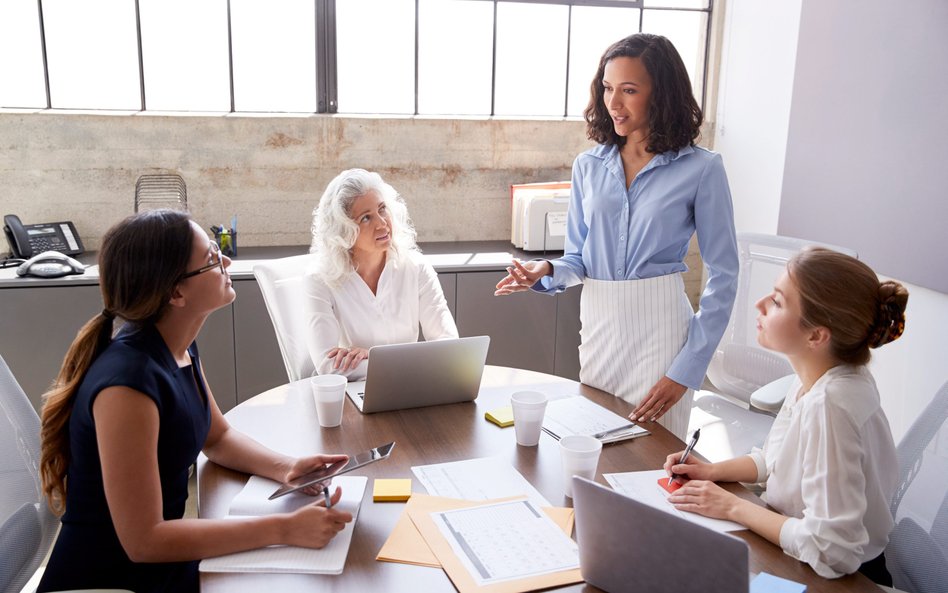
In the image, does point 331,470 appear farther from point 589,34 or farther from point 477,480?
point 589,34

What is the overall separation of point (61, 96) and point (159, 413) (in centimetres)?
302

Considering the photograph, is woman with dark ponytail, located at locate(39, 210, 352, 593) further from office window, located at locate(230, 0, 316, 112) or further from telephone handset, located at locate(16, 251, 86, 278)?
office window, located at locate(230, 0, 316, 112)

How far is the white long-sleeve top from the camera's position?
232cm

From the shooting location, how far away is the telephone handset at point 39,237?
3340mm

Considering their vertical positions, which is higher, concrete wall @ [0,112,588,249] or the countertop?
concrete wall @ [0,112,588,249]

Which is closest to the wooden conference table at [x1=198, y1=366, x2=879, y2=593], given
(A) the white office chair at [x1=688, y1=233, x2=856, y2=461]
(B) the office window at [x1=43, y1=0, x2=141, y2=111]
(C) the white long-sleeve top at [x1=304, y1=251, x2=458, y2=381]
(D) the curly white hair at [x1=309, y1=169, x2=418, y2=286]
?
(C) the white long-sleeve top at [x1=304, y1=251, x2=458, y2=381]

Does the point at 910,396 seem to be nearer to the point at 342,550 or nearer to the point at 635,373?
the point at 635,373

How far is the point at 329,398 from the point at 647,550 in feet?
3.03

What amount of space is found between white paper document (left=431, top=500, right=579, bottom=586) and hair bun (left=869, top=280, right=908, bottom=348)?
0.69 m

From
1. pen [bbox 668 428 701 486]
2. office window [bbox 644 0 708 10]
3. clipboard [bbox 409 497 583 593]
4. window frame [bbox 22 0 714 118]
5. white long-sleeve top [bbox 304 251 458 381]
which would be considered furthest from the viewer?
office window [bbox 644 0 708 10]

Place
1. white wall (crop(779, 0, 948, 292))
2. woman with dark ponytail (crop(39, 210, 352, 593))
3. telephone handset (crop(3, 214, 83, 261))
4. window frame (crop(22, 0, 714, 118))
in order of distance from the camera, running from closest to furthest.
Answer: woman with dark ponytail (crop(39, 210, 352, 593)) < white wall (crop(779, 0, 948, 292)) < telephone handset (crop(3, 214, 83, 261)) < window frame (crop(22, 0, 714, 118))

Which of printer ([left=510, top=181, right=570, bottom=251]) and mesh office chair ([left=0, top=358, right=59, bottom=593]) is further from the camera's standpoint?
printer ([left=510, top=181, right=570, bottom=251])

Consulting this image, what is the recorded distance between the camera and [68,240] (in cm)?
352

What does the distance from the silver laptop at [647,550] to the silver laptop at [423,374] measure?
75 centimetres
